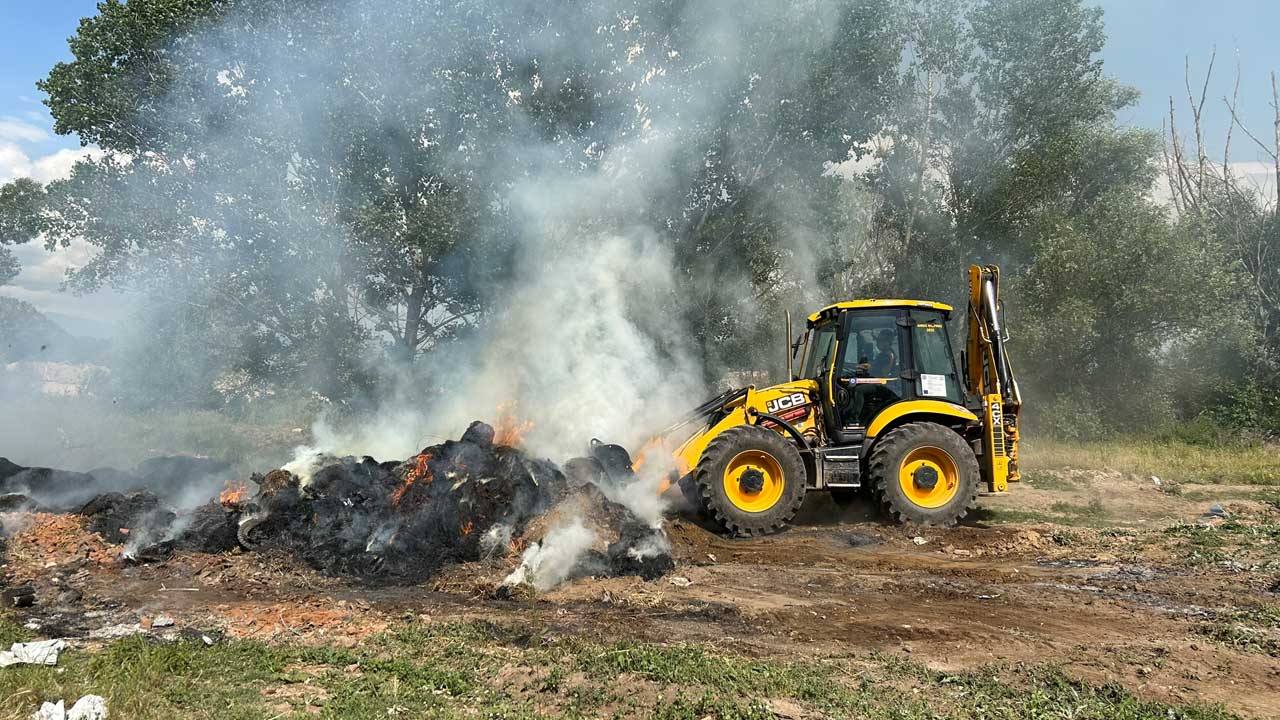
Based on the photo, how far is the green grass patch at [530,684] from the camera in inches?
157

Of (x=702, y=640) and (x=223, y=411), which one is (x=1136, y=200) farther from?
(x=223, y=411)

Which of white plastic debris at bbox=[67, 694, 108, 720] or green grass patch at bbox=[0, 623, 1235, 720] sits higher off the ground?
white plastic debris at bbox=[67, 694, 108, 720]

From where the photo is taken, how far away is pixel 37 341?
17906 millimetres

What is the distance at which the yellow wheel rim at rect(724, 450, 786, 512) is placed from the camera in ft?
28.0

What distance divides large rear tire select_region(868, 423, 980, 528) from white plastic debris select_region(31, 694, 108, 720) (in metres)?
7.26

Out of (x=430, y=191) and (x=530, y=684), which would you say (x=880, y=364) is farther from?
(x=430, y=191)

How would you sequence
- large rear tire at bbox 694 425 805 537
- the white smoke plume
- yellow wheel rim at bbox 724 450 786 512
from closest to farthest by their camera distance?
the white smoke plume, large rear tire at bbox 694 425 805 537, yellow wheel rim at bbox 724 450 786 512

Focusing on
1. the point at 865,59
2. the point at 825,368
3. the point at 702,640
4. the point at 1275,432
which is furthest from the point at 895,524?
the point at 1275,432

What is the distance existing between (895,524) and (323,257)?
11.6 metres

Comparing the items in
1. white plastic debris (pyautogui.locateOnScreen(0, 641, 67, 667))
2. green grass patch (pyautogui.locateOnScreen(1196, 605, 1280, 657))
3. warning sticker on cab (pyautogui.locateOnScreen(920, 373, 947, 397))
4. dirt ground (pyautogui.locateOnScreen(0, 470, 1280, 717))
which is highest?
warning sticker on cab (pyautogui.locateOnScreen(920, 373, 947, 397))

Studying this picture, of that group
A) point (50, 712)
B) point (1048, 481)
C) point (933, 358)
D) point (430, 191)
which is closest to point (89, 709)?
point (50, 712)

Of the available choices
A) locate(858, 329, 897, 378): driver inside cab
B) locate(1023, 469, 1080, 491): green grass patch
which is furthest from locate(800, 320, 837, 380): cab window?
locate(1023, 469, 1080, 491): green grass patch

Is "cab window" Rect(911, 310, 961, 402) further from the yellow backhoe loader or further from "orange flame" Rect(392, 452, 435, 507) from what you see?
Answer: "orange flame" Rect(392, 452, 435, 507)

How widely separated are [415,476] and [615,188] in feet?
33.8
